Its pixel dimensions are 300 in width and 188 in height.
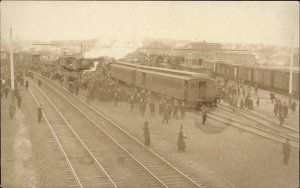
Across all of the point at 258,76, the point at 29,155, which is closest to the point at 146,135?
the point at 29,155

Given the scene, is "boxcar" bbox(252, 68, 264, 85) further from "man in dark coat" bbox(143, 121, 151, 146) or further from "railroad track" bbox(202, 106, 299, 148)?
"man in dark coat" bbox(143, 121, 151, 146)

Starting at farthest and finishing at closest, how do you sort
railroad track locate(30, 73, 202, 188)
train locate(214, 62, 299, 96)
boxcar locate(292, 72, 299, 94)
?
train locate(214, 62, 299, 96)
boxcar locate(292, 72, 299, 94)
railroad track locate(30, 73, 202, 188)

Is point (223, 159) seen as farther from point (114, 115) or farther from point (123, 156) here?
point (114, 115)

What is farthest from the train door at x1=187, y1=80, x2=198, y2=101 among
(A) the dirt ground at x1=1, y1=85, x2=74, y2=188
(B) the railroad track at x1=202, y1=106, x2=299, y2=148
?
(A) the dirt ground at x1=1, y1=85, x2=74, y2=188

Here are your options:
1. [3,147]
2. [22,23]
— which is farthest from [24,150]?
[22,23]

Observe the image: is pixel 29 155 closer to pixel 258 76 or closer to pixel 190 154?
pixel 190 154

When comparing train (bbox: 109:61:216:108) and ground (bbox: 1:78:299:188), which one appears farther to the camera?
train (bbox: 109:61:216:108)

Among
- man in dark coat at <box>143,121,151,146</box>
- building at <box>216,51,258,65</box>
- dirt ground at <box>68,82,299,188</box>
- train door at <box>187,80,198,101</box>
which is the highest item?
building at <box>216,51,258,65</box>
